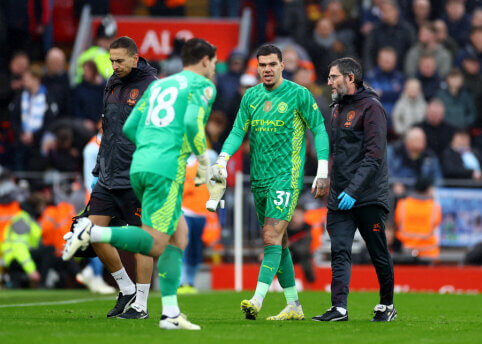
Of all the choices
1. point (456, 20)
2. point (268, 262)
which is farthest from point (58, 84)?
point (268, 262)

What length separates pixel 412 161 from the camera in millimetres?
17000

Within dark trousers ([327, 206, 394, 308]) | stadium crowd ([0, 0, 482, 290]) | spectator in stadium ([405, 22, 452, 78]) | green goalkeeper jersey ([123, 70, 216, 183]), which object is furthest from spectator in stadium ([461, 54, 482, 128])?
green goalkeeper jersey ([123, 70, 216, 183])

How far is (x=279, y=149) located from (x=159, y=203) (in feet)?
6.34

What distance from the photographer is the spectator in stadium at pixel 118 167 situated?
29.6 ft

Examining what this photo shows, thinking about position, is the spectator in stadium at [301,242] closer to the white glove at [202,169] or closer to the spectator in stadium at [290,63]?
the spectator in stadium at [290,63]

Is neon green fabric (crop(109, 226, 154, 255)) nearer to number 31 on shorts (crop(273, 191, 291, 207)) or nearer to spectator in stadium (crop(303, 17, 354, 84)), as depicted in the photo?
number 31 on shorts (crop(273, 191, 291, 207))

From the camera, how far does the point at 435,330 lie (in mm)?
8117

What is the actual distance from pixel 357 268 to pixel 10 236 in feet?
→ 20.3

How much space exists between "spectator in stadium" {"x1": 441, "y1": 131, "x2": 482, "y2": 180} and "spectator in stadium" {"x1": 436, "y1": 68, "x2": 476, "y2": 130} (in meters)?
1.01

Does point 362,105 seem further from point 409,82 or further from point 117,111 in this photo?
point 409,82

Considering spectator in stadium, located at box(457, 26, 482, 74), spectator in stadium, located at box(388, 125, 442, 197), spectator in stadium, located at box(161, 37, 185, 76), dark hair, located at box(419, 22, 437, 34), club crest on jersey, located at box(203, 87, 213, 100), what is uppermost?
dark hair, located at box(419, 22, 437, 34)

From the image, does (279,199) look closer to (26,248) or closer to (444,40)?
(26,248)

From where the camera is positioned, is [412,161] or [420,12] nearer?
[412,161]

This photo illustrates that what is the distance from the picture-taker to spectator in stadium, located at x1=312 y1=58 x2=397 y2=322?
349 inches
